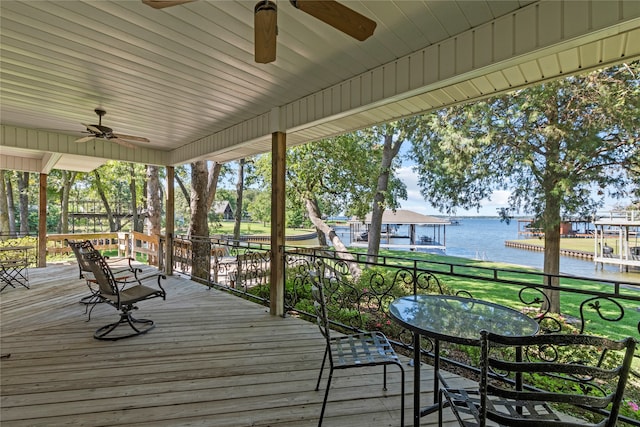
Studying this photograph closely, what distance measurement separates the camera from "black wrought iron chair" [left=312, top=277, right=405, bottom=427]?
1.81 metres

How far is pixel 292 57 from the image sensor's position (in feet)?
8.99

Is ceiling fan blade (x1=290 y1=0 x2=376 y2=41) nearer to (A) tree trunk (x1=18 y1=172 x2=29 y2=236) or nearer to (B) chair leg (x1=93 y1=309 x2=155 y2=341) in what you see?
(B) chair leg (x1=93 y1=309 x2=155 y2=341)

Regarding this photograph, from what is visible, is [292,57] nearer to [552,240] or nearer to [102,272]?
[102,272]

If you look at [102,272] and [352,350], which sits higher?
[102,272]

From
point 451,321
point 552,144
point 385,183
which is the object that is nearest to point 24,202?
point 385,183

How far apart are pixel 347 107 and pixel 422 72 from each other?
2.92 ft

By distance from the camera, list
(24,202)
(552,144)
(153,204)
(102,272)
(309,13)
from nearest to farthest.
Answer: (309,13)
(102,272)
(552,144)
(153,204)
(24,202)

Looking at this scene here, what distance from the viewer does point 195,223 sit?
826cm

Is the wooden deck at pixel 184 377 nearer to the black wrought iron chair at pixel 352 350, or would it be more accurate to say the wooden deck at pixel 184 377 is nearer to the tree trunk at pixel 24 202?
the black wrought iron chair at pixel 352 350

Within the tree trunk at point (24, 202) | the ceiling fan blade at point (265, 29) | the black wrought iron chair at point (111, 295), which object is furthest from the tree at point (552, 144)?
the tree trunk at point (24, 202)

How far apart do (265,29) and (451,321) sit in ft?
6.49

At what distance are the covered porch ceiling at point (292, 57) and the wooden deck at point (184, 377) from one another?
2.60 m

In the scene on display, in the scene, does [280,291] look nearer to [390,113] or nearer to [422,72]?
[390,113]

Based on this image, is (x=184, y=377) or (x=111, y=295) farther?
(x=111, y=295)
